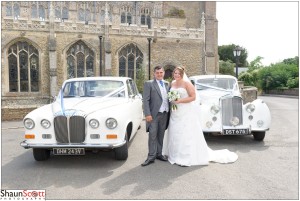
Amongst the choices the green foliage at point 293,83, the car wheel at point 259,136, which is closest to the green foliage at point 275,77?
the green foliage at point 293,83

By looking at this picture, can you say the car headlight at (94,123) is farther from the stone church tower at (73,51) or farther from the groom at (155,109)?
the stone church tower at (73,51)

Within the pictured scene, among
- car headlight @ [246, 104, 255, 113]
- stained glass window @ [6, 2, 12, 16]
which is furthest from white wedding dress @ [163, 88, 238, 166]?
stained glass window @ [6, 2, 12, 16]

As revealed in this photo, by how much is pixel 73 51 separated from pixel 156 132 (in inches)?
709

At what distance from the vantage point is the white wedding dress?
502cm

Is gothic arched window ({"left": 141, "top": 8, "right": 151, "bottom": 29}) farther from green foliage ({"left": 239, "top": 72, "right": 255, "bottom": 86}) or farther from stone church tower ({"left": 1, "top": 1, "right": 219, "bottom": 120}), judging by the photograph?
green foliage ({"left": 239, "top": 72, "right": 255, "bottom": 86})

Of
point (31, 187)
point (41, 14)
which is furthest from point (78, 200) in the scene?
point (41, 14)

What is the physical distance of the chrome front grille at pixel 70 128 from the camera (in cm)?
482

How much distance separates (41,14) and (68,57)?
9.84 metres

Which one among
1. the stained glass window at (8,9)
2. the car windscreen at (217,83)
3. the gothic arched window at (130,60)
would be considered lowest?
the car windscreen at (217,83)

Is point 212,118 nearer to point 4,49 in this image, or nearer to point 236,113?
point 236,113

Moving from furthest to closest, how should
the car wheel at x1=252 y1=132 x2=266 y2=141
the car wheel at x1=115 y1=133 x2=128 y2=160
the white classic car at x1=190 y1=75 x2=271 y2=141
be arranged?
the car wheel at x1=252 y1=132 x2=266 y2=141 → the white classic car at x1=190 y1=75 x2=271 y2=141 → the car wheel at x1=115 y1=133 x2=128 y2=160

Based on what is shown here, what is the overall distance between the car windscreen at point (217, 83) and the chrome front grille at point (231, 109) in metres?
1.13

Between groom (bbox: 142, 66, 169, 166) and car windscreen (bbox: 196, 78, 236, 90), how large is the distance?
9.72ft

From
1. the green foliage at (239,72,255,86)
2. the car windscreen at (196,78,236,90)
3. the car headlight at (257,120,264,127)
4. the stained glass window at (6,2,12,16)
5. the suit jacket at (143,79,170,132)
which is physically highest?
the stained glass window at (6,2,12,16)
